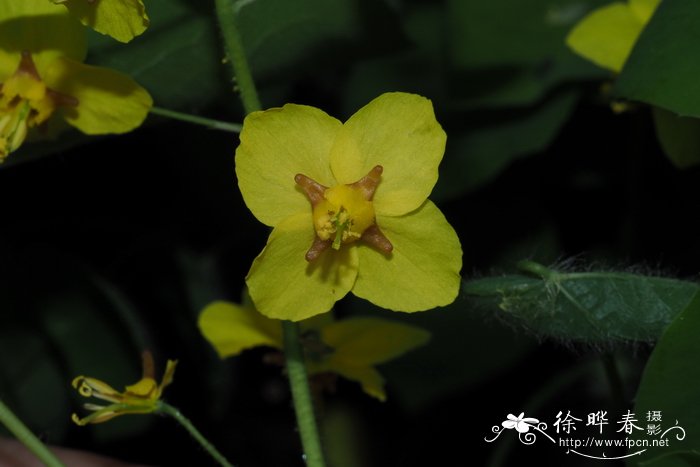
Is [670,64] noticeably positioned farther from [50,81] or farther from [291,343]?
[50,81]

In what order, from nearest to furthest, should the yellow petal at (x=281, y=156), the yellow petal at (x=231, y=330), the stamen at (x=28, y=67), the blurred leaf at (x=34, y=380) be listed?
the yellow petal at (x=281, y=156) → the stamen at (x=28, y=67) → the yellow petal at (x=231, y=330) → the blurred leaf at (x=34, y=380)

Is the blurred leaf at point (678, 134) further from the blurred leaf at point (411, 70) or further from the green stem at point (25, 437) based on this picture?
the green stem at point (25, 437)

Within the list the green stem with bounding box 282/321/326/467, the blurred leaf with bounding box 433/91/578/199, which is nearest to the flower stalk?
the green stem with bounding box 282/321/326/467

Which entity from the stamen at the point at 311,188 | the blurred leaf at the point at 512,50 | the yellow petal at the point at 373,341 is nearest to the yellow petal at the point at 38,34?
the stamen at the point at 311,188

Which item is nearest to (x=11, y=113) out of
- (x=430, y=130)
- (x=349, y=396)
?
(x=430, y=130)

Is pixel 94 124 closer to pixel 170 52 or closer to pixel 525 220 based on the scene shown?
pixel 170 52

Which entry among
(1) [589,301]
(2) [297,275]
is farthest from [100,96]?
(1) [589,301]
